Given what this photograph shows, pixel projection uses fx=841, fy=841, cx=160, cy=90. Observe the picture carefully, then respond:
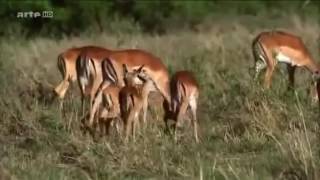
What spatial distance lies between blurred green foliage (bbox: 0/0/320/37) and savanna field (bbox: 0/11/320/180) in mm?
10254

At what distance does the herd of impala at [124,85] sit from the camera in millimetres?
9594

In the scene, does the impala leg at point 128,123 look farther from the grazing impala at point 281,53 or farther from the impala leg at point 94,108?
the grazing impala at point 281,53

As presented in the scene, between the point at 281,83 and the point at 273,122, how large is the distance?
257 cm

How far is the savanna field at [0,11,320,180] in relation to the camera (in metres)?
7.77

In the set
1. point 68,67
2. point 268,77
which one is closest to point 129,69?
point 68,67

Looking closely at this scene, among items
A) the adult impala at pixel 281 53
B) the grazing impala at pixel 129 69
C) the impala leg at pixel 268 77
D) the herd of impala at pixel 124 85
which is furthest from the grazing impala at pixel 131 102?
the adult impala at pixel 281 53

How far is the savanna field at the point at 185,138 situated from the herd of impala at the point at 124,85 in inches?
6.9

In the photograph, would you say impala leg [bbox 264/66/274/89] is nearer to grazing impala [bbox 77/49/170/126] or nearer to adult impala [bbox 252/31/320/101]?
adult impala [bbox 252/31/320/101]

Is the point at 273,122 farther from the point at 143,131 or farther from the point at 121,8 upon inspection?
the point at 121,8

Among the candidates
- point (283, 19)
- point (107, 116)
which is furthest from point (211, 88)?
point (283, 19)

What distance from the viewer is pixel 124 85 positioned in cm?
1010

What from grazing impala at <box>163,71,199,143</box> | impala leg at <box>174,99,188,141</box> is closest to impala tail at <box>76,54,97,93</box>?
grazing impala at <box>163,71,199,143</box>

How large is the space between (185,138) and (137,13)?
662 inches

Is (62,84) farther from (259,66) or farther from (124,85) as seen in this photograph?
(259,66)
